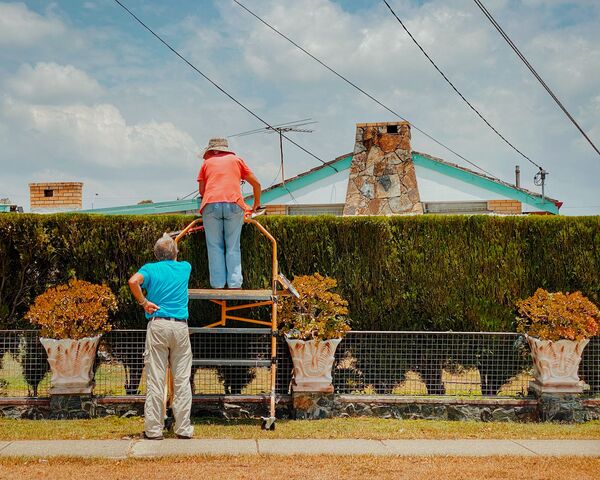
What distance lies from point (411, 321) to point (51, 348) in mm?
4592

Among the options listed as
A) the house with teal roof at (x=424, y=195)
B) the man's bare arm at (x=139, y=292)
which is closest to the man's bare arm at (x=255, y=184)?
the man's bare arm at (x=139, y=292)

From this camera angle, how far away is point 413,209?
57.4 feet

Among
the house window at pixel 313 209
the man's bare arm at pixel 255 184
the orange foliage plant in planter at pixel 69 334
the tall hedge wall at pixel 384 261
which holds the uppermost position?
the house window at pixel 313 209

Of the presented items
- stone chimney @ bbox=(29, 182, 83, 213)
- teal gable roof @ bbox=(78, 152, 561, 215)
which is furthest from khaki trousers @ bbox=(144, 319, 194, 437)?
teal gable roof @ bbox=(78, 152, 561, 215)

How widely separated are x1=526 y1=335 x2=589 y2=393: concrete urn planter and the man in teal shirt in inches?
176

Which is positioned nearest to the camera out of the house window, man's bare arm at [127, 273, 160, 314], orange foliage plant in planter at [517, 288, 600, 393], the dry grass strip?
the dry grass strip

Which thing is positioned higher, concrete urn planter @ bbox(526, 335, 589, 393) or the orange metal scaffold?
the orange metal scaffold

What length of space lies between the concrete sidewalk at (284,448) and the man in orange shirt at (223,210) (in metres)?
A: 2.22

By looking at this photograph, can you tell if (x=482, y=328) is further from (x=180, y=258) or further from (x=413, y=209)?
(x=413, y=209)

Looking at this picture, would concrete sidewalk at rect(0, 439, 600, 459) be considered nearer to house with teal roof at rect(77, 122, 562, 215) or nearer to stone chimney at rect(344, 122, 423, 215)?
stone chimney at rect(344, 122, 423, 215)

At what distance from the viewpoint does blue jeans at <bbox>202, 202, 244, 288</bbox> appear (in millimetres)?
8906

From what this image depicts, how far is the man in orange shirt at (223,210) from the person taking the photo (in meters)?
A: 8.87

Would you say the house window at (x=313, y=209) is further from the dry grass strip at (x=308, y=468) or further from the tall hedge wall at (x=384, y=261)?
the dry grass strip at (x=308, y=468)

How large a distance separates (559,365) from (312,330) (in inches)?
124
